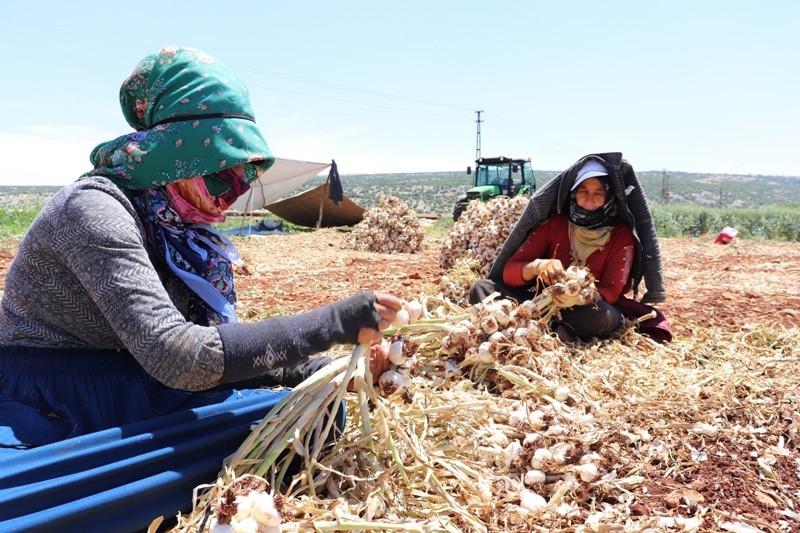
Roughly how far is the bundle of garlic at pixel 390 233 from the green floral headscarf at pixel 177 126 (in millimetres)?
8483

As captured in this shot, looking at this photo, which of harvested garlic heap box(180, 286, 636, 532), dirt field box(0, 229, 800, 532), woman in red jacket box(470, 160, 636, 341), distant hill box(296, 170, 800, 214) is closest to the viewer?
harvested garlic heap box(180, 286, 636, 532)

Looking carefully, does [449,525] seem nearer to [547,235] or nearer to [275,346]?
[275,346]

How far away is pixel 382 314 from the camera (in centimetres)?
156

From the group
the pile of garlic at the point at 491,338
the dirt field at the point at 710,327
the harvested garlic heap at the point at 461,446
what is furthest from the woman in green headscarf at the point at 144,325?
the dirt field at the point at 710,327

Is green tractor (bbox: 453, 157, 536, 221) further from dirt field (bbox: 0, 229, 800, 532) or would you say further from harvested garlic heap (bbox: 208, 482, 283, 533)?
harvested garlic heap (bbox: 208, 482, 283, 533)

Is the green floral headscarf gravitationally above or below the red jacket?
above

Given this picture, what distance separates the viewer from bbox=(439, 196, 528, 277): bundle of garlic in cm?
475

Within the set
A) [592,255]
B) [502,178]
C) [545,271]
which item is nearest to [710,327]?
[592,255]

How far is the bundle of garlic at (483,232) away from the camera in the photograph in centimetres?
475

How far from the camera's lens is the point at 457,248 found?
213 inches

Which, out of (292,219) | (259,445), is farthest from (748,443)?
(292,219)

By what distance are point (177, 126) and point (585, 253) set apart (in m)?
2.42

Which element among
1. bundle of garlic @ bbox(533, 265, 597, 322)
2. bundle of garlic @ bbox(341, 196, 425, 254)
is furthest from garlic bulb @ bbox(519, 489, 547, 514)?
bundle of garlic @ bbox(341, 196, 425, 254)

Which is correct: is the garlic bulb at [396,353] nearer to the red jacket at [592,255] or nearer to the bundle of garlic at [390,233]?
the red jacket at [592,255]
